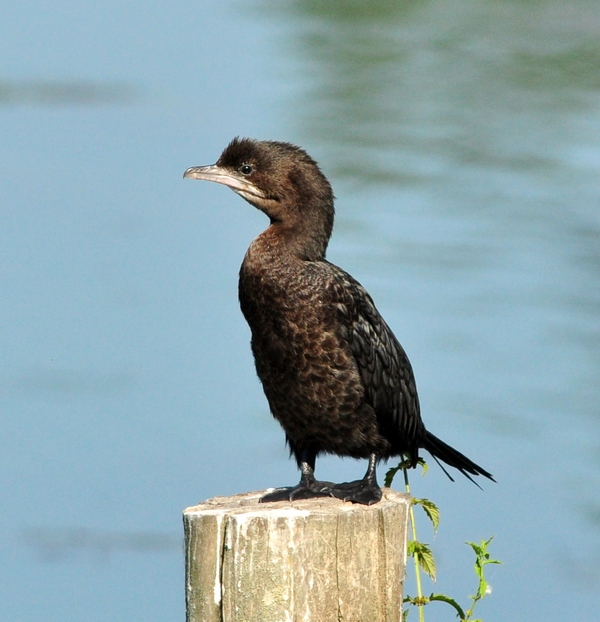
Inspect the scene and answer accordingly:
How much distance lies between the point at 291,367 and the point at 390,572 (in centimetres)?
103

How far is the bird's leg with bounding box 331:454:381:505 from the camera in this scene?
364 cm

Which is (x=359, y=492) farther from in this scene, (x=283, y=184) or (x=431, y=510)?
(x=283, y=184)

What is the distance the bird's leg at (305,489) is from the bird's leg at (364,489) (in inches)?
1.5

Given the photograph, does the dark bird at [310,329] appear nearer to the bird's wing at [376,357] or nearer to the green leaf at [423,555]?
the bird's wing at [376,357]

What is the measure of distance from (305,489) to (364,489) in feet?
0.89

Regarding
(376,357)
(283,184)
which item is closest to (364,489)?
(376,357)

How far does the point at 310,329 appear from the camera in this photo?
404 cm

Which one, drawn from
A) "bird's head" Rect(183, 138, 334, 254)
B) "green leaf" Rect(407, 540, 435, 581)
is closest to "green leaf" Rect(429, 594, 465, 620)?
"green leaf" Rect(407, 540, 435, 581)

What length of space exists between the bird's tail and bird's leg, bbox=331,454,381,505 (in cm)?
34

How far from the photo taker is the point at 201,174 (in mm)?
4301

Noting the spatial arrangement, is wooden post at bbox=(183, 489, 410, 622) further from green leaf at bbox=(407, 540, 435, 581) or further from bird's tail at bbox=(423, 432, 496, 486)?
bird's tail at bbox=(423, 432, 496, 486)

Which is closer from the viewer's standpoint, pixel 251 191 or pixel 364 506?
pixel 364 506

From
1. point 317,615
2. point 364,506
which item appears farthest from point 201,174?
point 317,615

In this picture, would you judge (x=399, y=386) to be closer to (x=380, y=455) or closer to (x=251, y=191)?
(x=380, y=455)
